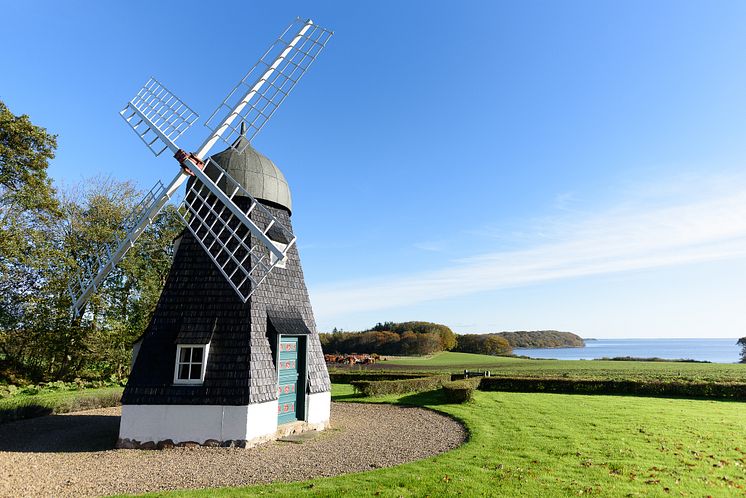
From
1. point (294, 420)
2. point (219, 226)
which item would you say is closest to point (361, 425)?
point (294, 420)

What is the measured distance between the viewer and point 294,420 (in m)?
13.3

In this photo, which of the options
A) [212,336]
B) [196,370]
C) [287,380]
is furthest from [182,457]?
[287,380]

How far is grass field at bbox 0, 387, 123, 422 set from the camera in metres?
15.5

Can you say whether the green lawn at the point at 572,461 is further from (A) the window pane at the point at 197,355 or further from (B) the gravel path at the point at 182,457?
(A) the window pane at the point at 197,355

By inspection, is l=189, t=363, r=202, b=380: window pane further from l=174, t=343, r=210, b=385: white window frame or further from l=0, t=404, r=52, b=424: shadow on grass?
l=0, t=404, r=52, b=424: shadow on grass

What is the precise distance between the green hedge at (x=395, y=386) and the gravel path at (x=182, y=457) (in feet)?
20.9

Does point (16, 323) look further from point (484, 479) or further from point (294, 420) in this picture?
point (484, 479)

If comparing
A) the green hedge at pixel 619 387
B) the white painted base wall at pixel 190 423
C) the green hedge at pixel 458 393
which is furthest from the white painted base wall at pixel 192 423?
the green hedge at pixel 619 387

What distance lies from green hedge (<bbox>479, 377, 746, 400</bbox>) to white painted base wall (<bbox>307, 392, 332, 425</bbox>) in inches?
541

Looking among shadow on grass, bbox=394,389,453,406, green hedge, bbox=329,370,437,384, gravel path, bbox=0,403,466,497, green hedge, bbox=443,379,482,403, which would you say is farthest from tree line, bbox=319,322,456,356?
gravel path, bbox=0,403,466,497

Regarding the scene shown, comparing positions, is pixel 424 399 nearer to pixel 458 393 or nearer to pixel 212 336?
pixel 458 393

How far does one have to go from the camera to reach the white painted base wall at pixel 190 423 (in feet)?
37.3

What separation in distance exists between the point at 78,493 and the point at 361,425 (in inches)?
340

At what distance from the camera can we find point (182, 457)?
34.6 ft
